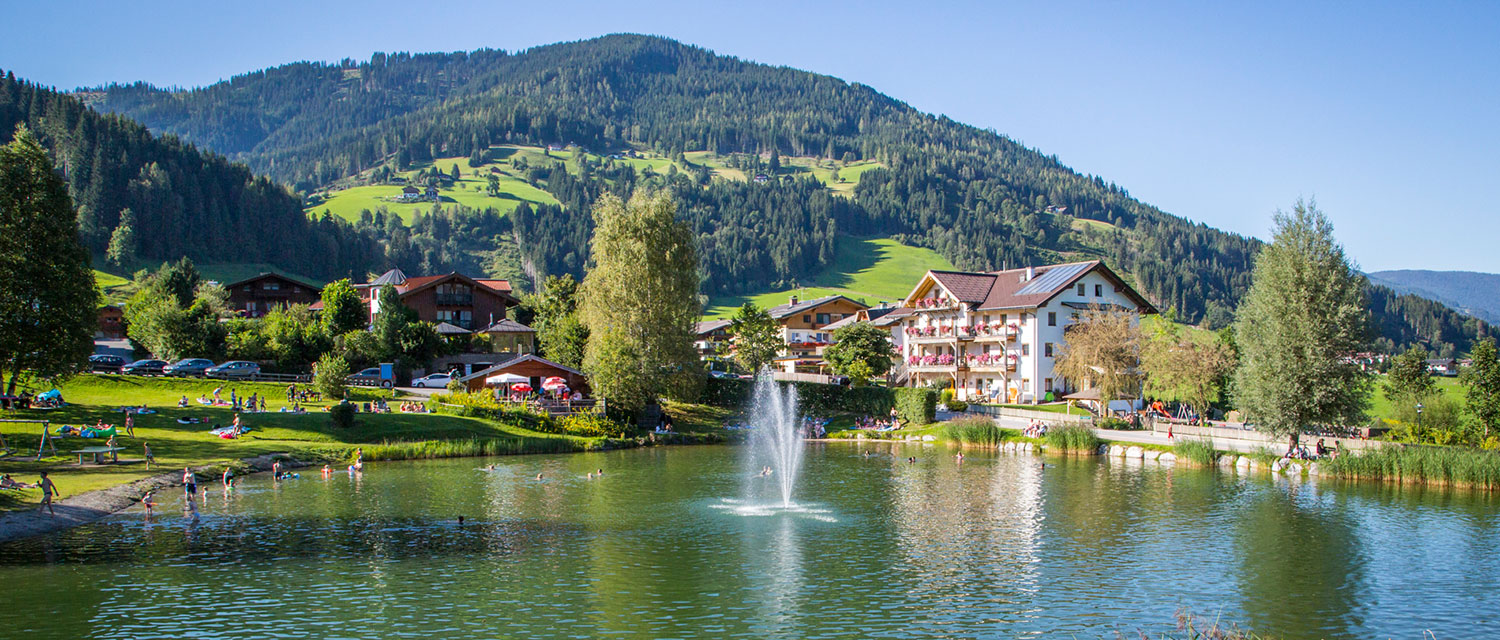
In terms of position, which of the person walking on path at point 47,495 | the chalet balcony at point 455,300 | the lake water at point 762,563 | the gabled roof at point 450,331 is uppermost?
the chalet balcony at point 455,300

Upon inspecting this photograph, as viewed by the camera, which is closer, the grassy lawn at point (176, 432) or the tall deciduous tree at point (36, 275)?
the grassy lawn at point (176, 432)

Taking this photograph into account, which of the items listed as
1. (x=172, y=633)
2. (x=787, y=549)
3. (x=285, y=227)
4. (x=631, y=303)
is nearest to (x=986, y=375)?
(x=631, y=303)

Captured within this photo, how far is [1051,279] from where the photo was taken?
88688mm

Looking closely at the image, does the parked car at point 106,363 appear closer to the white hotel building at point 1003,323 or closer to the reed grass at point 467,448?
the reed grass at point 467,448

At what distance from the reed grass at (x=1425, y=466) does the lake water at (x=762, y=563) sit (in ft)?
5.65

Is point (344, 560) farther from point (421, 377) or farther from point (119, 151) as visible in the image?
point (119, 151)

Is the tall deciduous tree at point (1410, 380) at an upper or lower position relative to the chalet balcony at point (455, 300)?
lower

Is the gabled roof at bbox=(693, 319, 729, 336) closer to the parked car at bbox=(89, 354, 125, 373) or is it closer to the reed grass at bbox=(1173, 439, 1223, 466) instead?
the parked car at bbox=(89, 354, 125, 373)

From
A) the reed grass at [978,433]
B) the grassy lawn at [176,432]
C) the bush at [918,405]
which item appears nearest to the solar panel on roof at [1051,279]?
the bush at [918,405]

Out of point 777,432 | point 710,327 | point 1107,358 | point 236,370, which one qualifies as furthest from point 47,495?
point 710,327

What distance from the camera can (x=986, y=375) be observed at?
9262cm

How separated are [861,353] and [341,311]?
5029cm

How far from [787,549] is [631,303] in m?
41.8

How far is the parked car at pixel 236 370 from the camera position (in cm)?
7786
